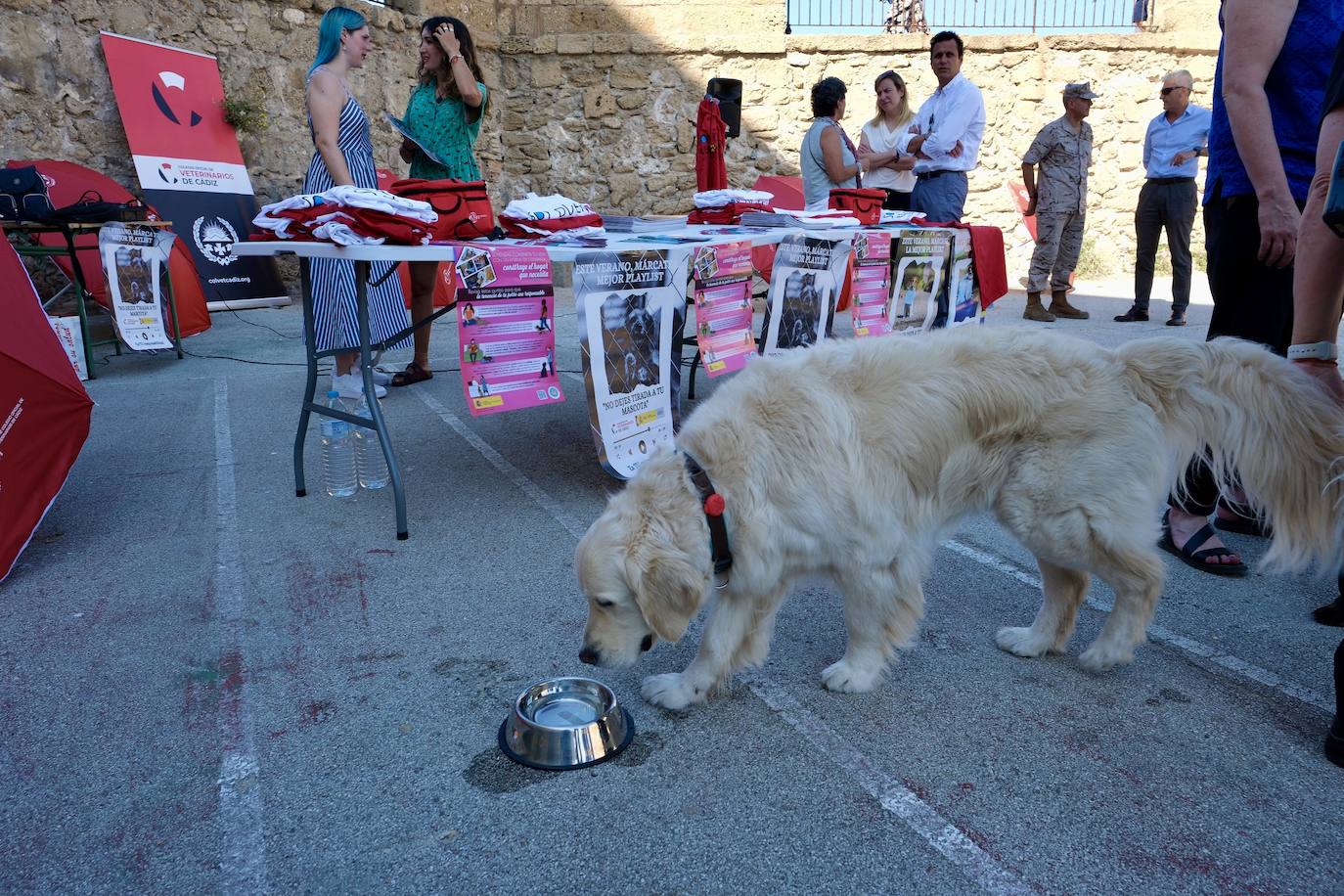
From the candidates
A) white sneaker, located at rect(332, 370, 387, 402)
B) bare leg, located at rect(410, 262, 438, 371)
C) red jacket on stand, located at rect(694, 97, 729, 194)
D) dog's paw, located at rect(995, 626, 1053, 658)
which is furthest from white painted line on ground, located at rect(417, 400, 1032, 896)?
red jacket on stand, located at rect(694, 97, 729, 194)

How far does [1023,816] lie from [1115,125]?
48.9ft

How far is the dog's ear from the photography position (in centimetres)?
215

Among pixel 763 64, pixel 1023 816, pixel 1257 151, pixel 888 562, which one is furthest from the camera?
pixel 763 64

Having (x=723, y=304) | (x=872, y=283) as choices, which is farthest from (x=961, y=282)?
(x=723, y=304)

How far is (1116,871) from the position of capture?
1854 mm

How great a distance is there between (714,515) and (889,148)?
23.6 ft

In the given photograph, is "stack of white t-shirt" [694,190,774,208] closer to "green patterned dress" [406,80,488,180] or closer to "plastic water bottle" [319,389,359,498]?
"green patterned dress" [406,80,488,180]

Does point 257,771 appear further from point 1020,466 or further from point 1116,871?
point 1020,466

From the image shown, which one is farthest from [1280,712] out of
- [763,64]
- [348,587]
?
[763,64]

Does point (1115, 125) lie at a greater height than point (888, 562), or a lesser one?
greater

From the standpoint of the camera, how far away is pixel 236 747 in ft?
7.65

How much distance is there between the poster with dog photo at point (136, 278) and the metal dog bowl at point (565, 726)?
6.42 meters

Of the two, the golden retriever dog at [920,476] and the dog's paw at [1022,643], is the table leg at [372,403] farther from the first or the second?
the dog's paw at [1022,643]

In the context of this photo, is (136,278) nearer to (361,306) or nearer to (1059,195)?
(361,306)
